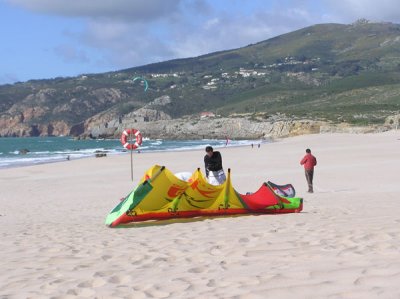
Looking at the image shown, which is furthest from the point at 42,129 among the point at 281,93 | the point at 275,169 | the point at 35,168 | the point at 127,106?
the point at 275,169

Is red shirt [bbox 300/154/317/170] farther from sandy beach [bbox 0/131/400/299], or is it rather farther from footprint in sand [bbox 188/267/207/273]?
footprint in sand [bbox 188/267/207/273]

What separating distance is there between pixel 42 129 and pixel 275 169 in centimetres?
16625

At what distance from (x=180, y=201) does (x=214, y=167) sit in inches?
79.0

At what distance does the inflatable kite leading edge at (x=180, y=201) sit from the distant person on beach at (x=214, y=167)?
1.32m

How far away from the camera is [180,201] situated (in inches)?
381

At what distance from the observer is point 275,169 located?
2573 centimetres

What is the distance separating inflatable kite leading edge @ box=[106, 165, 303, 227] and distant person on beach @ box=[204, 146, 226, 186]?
1.32 metres

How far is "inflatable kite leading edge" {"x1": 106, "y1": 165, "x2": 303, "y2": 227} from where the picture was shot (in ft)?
31.0

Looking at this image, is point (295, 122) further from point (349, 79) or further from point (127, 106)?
point (127, 106)

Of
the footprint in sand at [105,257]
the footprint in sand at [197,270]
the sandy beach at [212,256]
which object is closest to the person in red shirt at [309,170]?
the sandy beach at [212,256]

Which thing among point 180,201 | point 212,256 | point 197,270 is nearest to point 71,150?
point 180,201

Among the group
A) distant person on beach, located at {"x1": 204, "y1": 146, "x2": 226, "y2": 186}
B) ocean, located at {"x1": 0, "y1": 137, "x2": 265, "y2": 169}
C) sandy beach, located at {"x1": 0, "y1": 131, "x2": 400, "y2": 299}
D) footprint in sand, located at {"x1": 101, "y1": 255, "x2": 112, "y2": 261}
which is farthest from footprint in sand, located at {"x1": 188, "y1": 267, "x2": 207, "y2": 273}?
ocean, located at {"x1": 0, "y1": 137, "x2": 265, "y2": 169}

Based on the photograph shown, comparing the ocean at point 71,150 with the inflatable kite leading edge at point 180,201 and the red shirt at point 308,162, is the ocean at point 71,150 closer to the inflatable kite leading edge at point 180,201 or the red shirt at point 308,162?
the red shirt at point 308,162

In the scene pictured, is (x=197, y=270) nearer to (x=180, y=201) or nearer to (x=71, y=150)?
(x=180, y=201)
